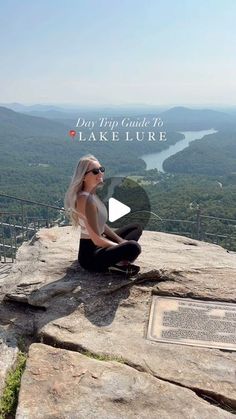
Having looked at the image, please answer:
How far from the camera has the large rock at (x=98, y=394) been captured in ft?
8.87

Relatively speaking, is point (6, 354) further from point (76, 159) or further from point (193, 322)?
point (76, 159)

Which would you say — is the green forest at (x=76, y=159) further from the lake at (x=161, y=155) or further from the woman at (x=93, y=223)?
the woman at (x=93, y=223)

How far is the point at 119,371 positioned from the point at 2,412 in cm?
82

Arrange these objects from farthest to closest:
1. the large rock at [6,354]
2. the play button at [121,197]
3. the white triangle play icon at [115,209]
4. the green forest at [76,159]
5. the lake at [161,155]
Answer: the lake at [161,155]
the green forest at [76,159]
the white triangle play icon at [115,209]
the play button at [121,197]
the large rock at [6,354]

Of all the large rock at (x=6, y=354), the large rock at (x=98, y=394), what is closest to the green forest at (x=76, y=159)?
the large rock at (x=6, y=354)

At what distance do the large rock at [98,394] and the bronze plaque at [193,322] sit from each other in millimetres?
695

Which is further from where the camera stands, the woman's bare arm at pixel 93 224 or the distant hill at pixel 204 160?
the distant hill at pixel 204 160

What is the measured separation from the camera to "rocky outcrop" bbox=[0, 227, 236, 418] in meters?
2.81

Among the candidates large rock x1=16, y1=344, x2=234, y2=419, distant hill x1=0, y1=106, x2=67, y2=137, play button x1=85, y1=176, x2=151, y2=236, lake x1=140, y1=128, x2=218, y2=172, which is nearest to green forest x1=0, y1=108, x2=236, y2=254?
distant hill x1=0, y1=106, x2=67, y2=137

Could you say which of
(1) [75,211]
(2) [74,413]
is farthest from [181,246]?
(2) [74,413]

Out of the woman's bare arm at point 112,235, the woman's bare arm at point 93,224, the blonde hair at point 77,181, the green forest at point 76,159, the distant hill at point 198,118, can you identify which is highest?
the distant hill at point 198,118

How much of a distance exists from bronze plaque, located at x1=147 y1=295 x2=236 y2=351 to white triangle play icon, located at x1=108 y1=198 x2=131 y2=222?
59.5 inches

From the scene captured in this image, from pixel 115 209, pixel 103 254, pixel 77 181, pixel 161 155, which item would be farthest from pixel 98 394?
pixel 161 155

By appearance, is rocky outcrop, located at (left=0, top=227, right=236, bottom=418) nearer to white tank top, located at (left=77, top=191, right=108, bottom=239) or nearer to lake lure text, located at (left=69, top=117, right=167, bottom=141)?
white tank top, located at (left=77, top=191, right=108, bottom=239)
